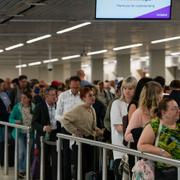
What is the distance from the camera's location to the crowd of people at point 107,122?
4242mm

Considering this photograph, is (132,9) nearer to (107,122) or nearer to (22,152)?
(22,152)

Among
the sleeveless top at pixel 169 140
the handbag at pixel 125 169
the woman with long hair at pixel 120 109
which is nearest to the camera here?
the sleeveless top at pixel 169 140

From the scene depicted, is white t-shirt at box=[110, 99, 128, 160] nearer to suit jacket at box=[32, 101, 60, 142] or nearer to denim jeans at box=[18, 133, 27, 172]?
suit jacket at box=[32, 101, 60, 142]

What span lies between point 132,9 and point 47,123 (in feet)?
9.35

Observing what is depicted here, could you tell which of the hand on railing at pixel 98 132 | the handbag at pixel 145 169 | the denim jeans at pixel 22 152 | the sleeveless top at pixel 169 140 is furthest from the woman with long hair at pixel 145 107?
the denim jeans at pixel 22 152

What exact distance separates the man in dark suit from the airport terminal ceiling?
2.63 meters

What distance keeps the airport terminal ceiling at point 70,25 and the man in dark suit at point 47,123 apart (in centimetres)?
263

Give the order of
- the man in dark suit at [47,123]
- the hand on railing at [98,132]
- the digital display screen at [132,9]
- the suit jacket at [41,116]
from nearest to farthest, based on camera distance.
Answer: the hand on railing at [98,132] → the man in dark suit at [47,123] → the suit jacket at [41,116] → the digital display screen at [132,9]

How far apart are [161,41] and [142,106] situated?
733 inches

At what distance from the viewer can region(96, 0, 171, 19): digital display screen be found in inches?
348

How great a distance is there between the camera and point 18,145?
763cm

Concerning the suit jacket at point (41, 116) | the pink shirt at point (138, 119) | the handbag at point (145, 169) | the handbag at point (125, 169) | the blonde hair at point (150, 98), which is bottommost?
the handbag at point (125, 169)

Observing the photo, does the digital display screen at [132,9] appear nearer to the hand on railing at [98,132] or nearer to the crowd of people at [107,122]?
the crowd of people at [107,122]

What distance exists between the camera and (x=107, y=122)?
618 centimetres
